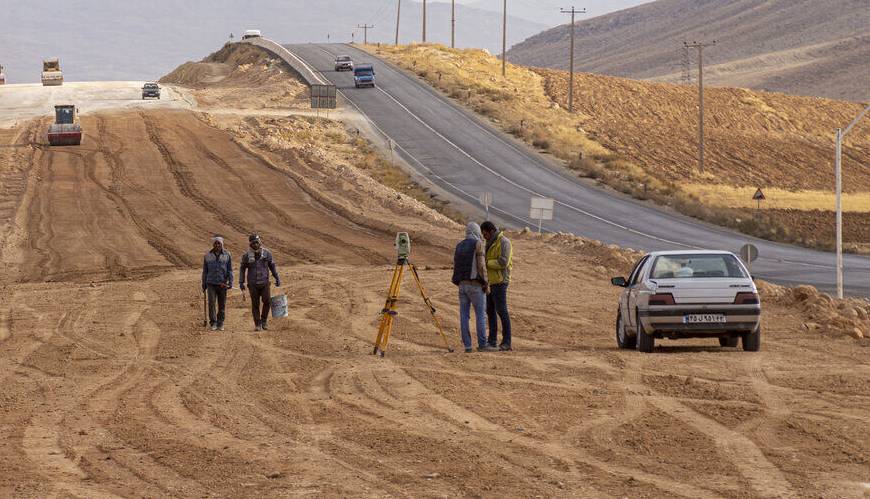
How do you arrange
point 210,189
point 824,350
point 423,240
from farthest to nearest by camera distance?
point 210,189, point 423,240, point 824,350

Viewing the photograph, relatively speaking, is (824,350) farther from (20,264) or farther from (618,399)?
(20,264)

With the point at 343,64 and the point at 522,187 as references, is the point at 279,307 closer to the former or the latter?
the point at 522,187

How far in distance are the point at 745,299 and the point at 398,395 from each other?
575cm

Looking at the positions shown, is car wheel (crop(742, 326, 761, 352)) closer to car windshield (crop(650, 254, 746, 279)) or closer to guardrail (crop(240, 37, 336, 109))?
car windshield (crop(650, 254, 746, 279))

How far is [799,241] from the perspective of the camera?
190ft

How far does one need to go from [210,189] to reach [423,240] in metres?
14.2

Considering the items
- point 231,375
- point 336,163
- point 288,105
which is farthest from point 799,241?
point 231,375

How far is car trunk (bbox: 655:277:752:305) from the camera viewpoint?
18.1 meters

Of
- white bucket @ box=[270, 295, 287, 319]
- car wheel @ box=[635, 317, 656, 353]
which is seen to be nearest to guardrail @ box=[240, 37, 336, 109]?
white bucket @ box=[270, 295, 287, 319]

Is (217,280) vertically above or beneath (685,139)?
beneath

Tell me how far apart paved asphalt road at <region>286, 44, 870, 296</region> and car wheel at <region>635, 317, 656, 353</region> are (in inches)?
982

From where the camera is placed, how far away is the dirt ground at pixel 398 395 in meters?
10.7

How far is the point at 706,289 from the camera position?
18125 mm

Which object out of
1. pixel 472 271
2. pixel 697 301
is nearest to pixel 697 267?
pixel 697 301
